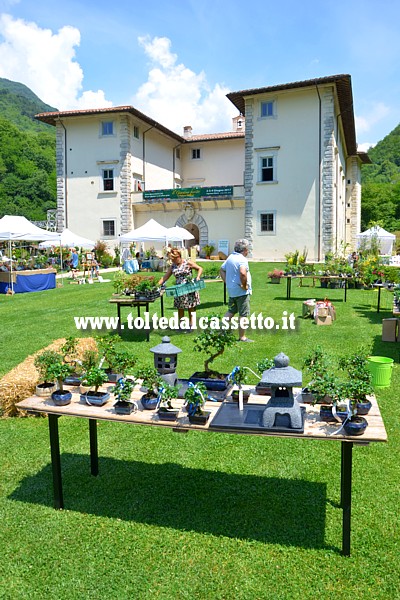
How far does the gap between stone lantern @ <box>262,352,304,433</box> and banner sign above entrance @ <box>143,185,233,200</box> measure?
89.3 ft

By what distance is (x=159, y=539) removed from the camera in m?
3.49

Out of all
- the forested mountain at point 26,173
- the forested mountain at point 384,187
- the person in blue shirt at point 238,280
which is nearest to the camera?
the person in blue shirt at point 238,280

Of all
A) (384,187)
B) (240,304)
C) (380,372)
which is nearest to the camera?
(380,372)

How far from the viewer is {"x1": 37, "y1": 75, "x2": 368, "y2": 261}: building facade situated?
27.2 m

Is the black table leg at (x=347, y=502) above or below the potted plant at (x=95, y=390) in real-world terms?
below

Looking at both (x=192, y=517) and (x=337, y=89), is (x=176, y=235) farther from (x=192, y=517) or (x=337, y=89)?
(x=192, y=517)

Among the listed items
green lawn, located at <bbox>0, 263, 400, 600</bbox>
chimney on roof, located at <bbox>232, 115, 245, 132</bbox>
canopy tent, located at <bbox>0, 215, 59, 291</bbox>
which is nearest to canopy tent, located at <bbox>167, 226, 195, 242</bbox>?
canopy tent, located at <bbox>0, 215, 59, 291</bbox>

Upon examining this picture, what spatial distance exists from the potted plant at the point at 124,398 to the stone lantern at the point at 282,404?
99cm

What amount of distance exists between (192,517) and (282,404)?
1.18 metres

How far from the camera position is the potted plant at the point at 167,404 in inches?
138

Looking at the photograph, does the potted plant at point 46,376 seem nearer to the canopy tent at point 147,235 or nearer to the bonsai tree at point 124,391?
the bonsai tree at point 124,391

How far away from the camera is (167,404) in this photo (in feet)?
12.1

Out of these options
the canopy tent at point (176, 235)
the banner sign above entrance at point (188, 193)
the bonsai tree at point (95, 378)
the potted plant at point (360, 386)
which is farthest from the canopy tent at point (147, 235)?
the potted plant at point (360, 386)

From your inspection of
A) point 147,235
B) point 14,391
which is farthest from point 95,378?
point 147,235
